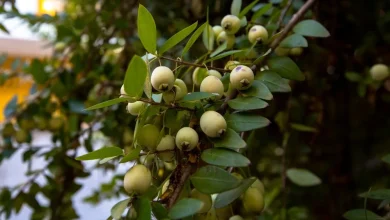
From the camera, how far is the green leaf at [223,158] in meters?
0.23

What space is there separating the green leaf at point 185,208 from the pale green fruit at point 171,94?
54 millimetres

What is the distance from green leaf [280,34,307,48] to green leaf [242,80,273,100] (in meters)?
0.07

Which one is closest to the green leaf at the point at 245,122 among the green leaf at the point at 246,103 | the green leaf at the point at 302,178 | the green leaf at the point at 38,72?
the green leaf at the point at 246,103

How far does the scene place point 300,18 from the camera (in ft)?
1.18

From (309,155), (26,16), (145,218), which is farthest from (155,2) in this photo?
(145,218)

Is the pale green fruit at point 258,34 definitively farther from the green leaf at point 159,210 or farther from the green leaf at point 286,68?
the green leaf at point 159,210

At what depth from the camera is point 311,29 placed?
1.08ft

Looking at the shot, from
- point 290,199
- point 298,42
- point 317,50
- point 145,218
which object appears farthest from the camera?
point 290,199

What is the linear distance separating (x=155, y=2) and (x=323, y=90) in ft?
0.73

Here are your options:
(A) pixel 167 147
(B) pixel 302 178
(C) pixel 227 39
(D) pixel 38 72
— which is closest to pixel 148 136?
(A) pixel 167 147

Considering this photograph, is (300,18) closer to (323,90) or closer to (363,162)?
(323,90)

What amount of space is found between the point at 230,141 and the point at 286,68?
0.31 ft

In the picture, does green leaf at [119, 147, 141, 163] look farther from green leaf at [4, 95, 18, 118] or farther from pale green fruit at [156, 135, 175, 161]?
green leaf at [4, 95, 18, 118]

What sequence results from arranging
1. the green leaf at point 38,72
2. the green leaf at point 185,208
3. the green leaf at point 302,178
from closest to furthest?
the green leaf at point 185,208
the green leaf at point 302,178
the green leaf at point 38,72
